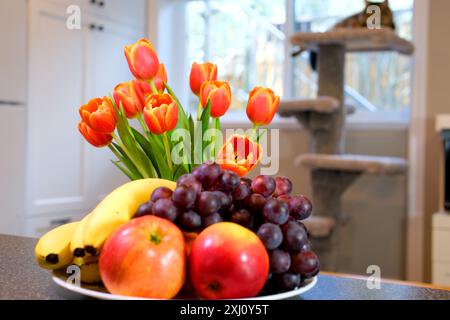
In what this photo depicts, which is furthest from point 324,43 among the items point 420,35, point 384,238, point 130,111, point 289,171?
point 130,111

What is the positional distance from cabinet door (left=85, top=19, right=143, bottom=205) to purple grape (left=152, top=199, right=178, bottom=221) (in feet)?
7.97

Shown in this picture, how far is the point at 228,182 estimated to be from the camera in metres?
0.57

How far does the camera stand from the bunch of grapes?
1.75 ft

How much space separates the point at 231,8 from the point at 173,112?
2.93 metres

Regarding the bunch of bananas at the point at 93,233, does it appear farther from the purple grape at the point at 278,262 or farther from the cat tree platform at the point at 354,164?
the cat tree platform at the point at 354,164

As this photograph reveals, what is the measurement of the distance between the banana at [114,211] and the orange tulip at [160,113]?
0.06 metres

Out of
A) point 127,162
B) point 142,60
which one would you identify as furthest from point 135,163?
point 142,60

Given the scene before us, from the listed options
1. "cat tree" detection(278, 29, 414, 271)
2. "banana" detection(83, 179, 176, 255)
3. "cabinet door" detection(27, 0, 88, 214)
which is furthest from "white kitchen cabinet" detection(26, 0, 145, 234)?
"banana" detection(83, 179, 176, 255)

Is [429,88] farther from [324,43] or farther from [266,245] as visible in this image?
[266,245]

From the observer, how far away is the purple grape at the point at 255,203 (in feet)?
1.83

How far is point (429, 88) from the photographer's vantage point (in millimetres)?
2719

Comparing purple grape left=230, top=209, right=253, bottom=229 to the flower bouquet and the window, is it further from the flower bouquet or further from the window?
the window

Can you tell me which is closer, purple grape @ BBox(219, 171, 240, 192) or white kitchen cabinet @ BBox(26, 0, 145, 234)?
purple grape @ BBox(219, 171, 240, 192)

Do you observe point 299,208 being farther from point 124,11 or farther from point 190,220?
point 124,11
